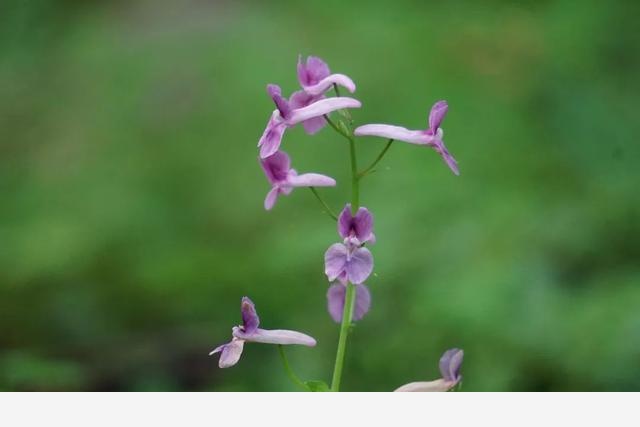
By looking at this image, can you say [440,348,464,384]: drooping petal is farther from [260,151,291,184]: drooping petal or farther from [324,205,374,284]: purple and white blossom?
[260,151,291,184]: drooping petal

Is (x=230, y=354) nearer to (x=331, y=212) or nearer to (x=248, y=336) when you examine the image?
(x=248, y=336)

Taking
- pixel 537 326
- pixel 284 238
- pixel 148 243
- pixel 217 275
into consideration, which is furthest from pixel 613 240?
pixel 148 243

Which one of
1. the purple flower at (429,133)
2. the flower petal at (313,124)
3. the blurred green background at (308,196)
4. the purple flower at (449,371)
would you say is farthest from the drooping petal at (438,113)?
the blurred green background at (308,196)

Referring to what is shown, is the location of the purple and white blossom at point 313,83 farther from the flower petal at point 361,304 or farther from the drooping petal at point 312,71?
the flower petal at point 361,304

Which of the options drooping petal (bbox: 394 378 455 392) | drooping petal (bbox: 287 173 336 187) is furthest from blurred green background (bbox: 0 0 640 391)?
drooping petal (bbox: 287 173 336 187)

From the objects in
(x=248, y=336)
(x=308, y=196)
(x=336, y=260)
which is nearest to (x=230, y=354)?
(x=248, y=336)

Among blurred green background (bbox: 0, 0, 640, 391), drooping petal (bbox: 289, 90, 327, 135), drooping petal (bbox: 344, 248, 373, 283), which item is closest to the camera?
drooping petal (bbox: 344, 248, 373, 283)
